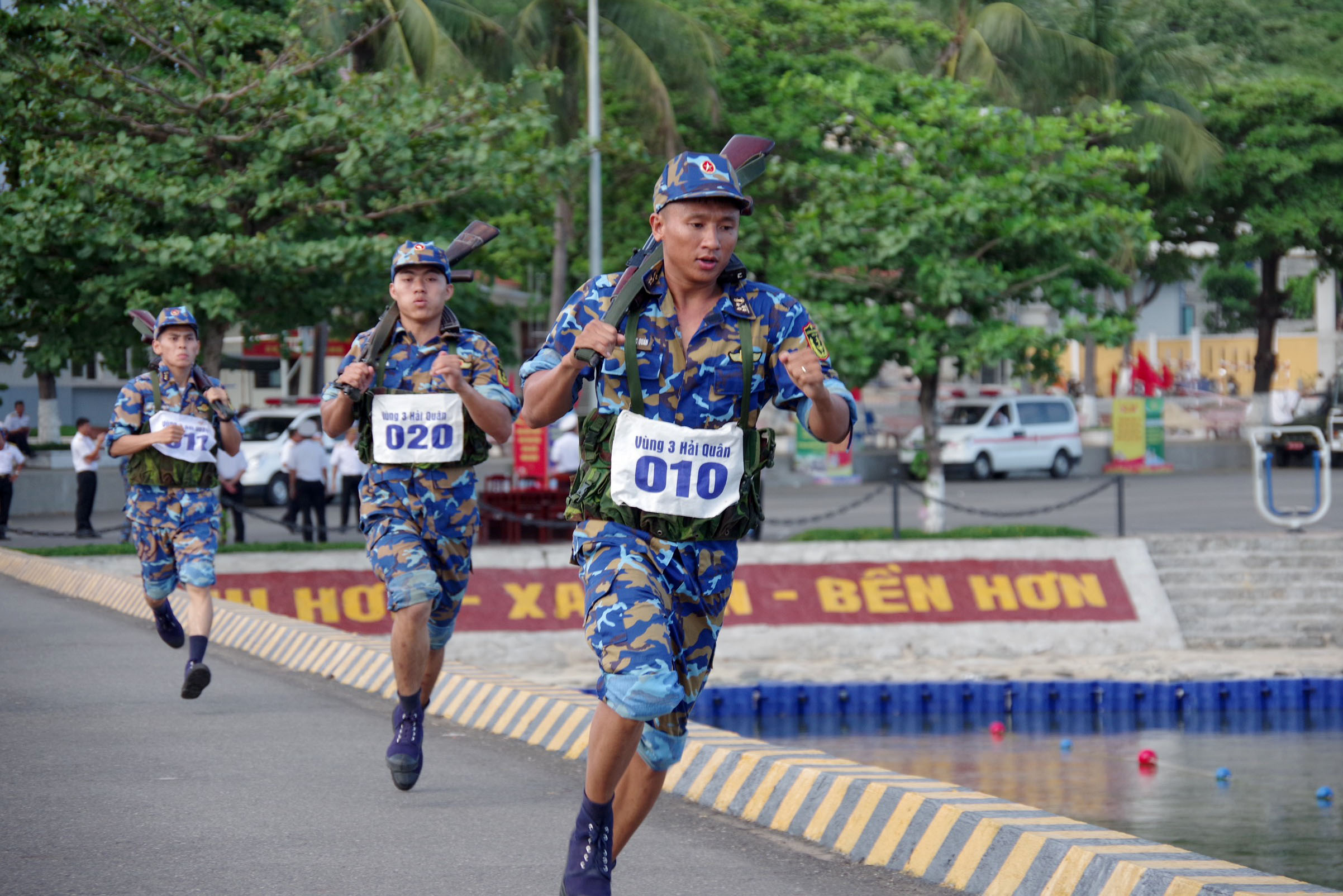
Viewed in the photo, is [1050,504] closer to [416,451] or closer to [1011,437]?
[1011,437]

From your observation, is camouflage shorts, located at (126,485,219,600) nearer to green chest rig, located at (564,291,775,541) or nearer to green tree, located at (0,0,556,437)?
green chest rig, located at (564,291,775,541)

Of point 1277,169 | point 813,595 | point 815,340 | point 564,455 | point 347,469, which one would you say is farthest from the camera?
point 1277,169

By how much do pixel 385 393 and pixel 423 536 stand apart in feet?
1.92

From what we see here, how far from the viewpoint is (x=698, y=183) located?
4590mm

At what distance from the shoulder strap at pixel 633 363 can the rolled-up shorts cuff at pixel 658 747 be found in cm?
83

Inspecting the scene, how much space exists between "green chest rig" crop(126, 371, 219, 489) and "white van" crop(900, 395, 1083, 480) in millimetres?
27543

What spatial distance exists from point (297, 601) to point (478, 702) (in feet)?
28.6

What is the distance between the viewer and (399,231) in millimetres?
21172

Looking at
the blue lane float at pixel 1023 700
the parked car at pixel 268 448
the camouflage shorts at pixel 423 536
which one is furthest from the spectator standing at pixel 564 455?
the camouflage shorts at pixel 423 536

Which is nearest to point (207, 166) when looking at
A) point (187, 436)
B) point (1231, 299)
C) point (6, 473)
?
point (6, 473)

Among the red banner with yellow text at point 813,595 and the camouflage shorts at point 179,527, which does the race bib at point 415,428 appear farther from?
the red banner with yellow text at point 813,595

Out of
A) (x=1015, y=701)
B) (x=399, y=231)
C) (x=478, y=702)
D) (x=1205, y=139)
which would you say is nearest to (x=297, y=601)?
(x=399, y=231)

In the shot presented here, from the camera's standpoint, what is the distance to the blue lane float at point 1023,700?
49.4 feet

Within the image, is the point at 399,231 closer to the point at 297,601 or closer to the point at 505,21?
the point at 297,601
